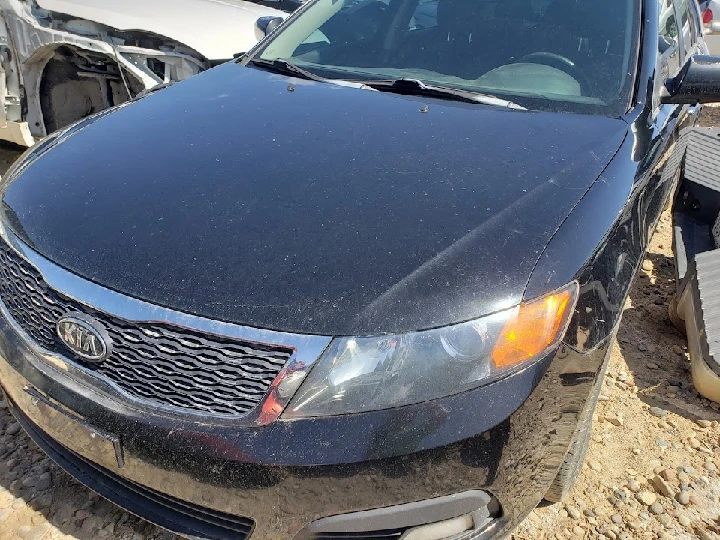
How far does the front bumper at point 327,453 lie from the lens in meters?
1.34

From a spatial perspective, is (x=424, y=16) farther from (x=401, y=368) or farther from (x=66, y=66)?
(x=66, y=66)

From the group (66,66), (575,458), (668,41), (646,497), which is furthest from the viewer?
(66,66)

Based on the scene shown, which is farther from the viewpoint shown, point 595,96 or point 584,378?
point 595,96

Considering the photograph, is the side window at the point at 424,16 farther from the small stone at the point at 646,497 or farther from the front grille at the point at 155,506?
the front grille at the point at 155,506

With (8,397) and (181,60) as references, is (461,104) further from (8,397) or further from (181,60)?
(181,60)

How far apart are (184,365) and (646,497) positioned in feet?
5.20

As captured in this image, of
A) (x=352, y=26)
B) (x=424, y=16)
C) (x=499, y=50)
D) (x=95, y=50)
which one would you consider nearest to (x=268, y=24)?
(x=352, y=26)

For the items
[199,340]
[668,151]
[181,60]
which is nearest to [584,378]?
[199,340]

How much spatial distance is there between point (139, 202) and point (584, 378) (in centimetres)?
124

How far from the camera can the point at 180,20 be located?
3713mm

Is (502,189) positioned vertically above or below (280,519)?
above

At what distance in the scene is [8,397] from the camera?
6.29ft

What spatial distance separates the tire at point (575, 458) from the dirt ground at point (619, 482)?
15 cm

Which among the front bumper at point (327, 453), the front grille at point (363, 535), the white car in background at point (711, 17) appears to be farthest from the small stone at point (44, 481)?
the white car in background at point (711, 17)
